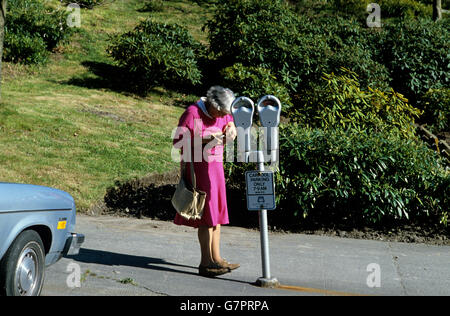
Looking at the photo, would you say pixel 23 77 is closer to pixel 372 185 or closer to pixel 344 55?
pixel 344 55

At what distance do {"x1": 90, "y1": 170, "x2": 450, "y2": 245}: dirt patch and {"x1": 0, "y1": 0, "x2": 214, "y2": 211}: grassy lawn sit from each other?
263mm

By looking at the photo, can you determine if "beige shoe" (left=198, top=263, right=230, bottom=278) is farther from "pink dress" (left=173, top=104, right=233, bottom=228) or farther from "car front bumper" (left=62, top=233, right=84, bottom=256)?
"car front bumper" (left=62, top=233, right=84, bottom=256)

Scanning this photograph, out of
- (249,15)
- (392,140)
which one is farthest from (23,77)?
(392,140)

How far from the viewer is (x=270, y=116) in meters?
4.92

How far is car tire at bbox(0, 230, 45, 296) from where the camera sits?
3916mm

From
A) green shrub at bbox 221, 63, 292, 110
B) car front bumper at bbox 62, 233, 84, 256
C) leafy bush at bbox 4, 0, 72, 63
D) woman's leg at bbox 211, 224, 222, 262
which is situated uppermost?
leafy bush at bbox 4, 0, 72, 63

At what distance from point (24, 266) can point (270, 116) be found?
238 cm

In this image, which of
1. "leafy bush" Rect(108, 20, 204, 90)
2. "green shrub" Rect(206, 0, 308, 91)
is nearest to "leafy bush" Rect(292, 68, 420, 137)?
"green shrub" Rect(206, 0, 308, 91)

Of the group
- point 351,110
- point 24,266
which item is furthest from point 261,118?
point 351,110

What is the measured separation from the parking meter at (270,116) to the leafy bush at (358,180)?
8.09 ft

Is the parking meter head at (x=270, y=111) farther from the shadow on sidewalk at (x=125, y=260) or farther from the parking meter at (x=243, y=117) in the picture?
the shadow on sidewalk at (x=125, y=260)

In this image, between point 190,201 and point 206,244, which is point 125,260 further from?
point 190,201

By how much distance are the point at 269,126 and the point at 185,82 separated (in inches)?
404
